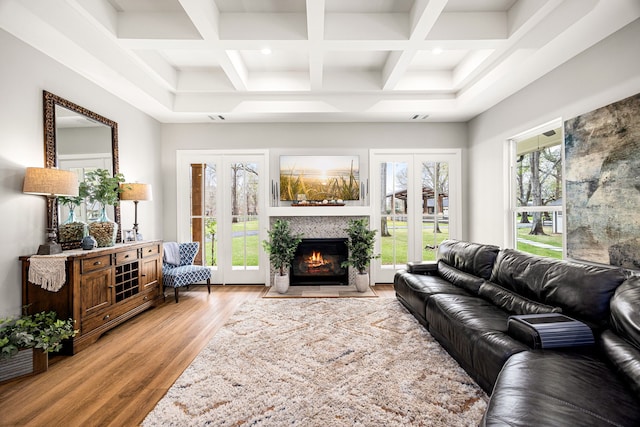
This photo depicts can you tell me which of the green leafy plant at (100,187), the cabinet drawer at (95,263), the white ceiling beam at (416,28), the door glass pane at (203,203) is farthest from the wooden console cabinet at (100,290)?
the white ceiling beam at (416,28)

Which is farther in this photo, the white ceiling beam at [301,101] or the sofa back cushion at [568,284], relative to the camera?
the white ceiling beam at [301,101]

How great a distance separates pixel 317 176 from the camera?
16.8 feet

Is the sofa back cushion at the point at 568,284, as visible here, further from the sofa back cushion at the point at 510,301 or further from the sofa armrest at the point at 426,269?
the sofa armrest at the point at 426,269

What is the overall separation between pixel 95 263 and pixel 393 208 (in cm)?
409

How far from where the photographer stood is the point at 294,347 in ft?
9.34

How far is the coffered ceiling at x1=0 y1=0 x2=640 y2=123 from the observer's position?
2.61 metres

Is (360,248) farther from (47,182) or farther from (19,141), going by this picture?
(19,141)

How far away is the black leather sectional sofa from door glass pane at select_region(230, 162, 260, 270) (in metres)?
2.83

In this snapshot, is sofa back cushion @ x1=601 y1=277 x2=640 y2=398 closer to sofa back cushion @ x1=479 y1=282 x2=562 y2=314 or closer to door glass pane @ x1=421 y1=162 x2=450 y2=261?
sofa back cushion @ x1=479 y1=282 x2=562 y2=314

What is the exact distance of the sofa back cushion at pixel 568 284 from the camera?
6.43 feet

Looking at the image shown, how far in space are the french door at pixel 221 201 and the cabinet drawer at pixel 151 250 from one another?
1.03 m

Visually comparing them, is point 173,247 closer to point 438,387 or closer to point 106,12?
point 106,12

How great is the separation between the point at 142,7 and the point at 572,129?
420cm

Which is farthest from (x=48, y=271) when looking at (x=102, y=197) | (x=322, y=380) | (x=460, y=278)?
(x=460, y=278)
